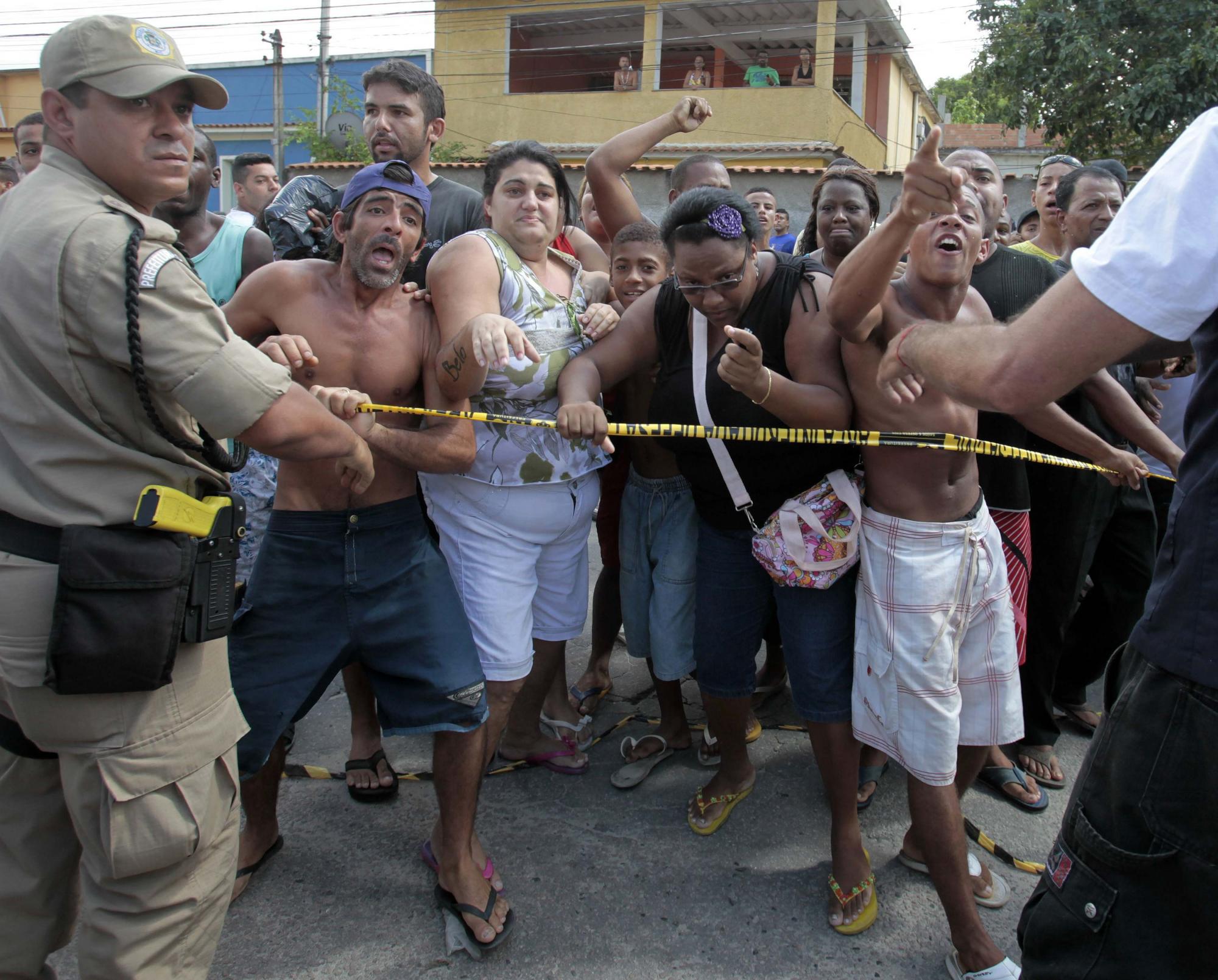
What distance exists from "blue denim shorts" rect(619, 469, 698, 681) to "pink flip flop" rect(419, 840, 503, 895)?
98 centimetres

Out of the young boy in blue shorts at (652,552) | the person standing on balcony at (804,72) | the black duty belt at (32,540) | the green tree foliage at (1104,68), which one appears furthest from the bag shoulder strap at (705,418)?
the person standing on balcony at (804,72)

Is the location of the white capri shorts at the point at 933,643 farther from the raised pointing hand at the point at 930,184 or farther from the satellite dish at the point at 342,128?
the satellite dish at the point at 342,128

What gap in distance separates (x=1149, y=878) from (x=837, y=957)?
1283mm

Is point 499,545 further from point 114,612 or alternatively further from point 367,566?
point 114,612

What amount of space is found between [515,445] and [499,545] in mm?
340

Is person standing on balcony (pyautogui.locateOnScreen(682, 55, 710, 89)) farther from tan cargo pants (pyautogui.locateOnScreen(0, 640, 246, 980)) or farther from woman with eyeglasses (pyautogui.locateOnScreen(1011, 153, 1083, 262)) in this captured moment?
tan cargo pants (pyautogui.locateOnScreen(0, 640, 246, 980))

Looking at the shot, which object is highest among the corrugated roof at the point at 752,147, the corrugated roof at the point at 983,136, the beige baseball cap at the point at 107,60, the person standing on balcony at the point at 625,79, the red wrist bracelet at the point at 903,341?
the corrugated roof at the point at 983,136

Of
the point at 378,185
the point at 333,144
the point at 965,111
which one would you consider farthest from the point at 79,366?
the point at 965,111

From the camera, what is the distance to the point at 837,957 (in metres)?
2.63

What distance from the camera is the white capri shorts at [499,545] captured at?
9.87 feet

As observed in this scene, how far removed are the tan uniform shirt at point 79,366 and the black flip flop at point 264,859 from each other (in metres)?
1.30

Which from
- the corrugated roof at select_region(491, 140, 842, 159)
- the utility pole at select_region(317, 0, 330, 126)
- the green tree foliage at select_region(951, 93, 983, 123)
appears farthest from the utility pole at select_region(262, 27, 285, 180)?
the green tree foliage at select_region(951, 93, 983, 123)

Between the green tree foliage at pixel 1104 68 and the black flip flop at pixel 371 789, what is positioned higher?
the green tree foliage at pixel 1104 68

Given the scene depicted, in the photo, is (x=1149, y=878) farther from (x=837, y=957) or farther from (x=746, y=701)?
(x=746, y=701)
